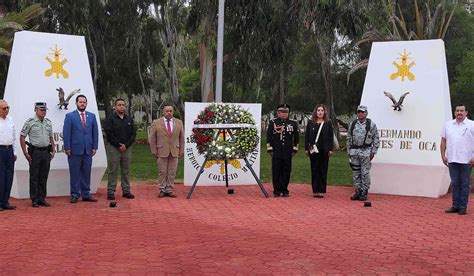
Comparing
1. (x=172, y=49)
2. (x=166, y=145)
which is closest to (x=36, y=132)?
(x=166, y=145)

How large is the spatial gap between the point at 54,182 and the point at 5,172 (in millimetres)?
1491

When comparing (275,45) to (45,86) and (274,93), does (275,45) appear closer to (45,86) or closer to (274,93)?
(45,86)

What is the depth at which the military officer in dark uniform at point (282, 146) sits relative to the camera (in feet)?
34.1

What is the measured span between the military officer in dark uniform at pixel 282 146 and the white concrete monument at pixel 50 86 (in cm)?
315

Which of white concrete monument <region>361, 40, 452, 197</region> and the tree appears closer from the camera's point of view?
white concrete monument <region>361, 40, 452, 197</region>

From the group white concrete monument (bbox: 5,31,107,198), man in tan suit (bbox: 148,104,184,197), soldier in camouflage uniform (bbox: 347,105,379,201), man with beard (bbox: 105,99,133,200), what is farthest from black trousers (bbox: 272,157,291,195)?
white concrete monument (bbox: 5,31,107,198)

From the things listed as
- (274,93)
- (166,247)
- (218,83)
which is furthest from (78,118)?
(274,93)

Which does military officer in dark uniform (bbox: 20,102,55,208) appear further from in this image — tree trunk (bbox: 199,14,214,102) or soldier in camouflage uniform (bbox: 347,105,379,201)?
tree trunk (bbox: 199,14,214,102)

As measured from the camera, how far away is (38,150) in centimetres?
903

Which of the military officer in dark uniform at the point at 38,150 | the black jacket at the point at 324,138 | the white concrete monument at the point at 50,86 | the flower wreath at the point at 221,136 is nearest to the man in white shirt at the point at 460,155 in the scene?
the black jacket at the point at 324,138

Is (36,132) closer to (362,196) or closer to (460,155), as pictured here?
(362,196)

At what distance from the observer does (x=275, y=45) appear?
20.4m

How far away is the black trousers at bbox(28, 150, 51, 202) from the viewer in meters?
9.02

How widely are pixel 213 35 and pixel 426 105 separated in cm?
1117
